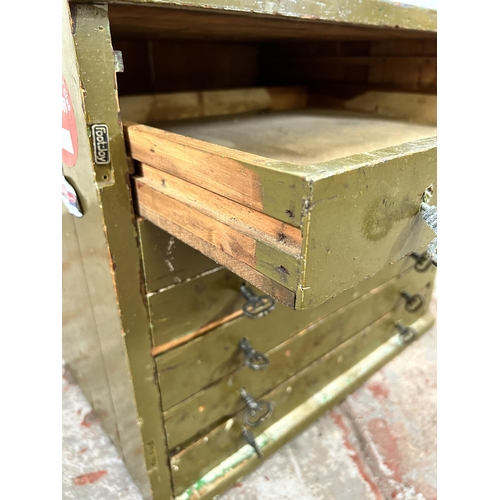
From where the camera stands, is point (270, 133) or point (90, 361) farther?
point (90, 361)

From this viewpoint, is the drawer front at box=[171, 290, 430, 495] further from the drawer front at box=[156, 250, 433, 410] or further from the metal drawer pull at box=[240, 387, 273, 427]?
the drawer front at box=[156, 250, 433, 410]

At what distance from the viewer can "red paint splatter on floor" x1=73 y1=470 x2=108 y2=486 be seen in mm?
1006

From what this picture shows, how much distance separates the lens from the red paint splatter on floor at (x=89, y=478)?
1.01 metres

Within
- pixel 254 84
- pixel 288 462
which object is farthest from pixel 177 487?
pixel 254 84

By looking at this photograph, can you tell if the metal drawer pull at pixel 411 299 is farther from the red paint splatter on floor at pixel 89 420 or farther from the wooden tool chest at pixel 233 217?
the red paint splatter on floor at pixel 89 420

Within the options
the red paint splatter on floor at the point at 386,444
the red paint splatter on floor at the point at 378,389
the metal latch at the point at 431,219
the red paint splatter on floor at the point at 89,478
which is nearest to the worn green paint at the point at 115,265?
the red paint splatter on floor at the point at 89,478

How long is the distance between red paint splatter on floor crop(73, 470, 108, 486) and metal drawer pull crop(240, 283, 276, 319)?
603mm

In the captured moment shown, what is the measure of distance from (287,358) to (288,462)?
273 millimetres

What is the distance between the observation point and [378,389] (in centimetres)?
127

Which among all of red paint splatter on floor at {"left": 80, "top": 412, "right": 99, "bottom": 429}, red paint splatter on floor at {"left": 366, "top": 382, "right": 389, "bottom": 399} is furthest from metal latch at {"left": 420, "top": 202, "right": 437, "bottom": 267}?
red paint splatter on floor at {"left": 80, "top": 412, "right": 99, "bottom": 429}

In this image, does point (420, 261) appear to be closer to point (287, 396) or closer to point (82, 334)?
point (287, 396)

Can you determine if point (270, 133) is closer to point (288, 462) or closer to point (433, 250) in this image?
point (433, 250)

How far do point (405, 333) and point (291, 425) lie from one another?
0.53m

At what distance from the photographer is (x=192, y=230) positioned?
1.77 feet
